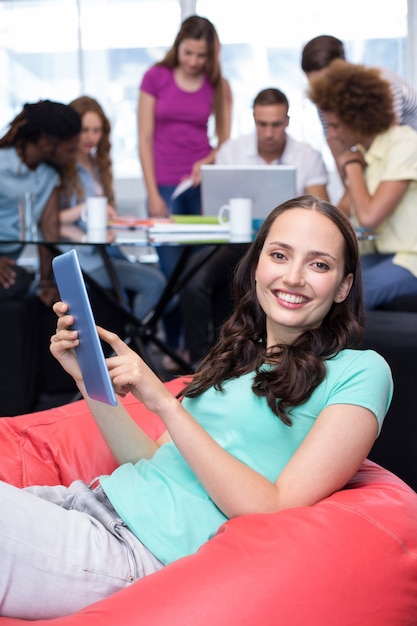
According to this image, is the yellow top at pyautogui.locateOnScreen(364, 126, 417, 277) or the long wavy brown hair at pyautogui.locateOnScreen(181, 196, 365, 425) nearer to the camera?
the long wavy brown hair at pyautogui.locateOnScreen(181, 196, 365, 425)

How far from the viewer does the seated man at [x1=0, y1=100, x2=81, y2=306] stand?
3416 mm

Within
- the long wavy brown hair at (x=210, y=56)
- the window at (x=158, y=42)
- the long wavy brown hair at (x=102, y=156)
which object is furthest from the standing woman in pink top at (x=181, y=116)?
the window at (x=158, y=42)

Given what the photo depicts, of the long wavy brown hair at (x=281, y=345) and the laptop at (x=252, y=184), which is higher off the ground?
the laptop at (x=252, y=184)

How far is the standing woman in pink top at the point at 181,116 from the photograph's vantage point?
3.91 meters

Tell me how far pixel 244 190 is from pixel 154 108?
1.20 m

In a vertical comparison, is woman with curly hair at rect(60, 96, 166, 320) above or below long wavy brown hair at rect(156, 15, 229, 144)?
below

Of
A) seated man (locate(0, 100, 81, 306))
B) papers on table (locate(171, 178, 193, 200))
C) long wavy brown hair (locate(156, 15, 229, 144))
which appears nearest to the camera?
seated man (locate(0, 100, 81, 306))

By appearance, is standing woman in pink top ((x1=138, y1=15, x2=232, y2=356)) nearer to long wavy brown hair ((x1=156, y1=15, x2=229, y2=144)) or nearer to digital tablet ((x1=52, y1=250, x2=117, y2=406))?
long wavy brown hair ((x1=156, y1=15, x2=229, y2=144))

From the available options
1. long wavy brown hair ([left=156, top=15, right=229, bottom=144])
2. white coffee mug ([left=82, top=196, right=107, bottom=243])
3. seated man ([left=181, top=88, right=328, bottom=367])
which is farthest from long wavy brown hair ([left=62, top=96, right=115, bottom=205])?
white coffee mug ([left=82, top=196, right=107, bottom=243])

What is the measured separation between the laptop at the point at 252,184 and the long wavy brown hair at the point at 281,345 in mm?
1572

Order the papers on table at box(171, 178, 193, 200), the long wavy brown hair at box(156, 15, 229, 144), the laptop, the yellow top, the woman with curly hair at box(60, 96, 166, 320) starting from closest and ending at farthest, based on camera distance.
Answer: the yellow top < the laptop < the woman with curly hair at box(60, 96, 166, 320) < the long wavy brown hair at box(156, 15, 229, 144) < the papers on table at box(171, 178, 193, 200)

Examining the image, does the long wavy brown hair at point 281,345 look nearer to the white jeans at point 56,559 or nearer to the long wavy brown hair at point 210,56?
the white jeans at point 56,559

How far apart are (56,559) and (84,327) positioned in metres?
0.34

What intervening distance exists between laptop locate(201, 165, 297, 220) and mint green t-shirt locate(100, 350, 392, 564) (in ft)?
5.93
